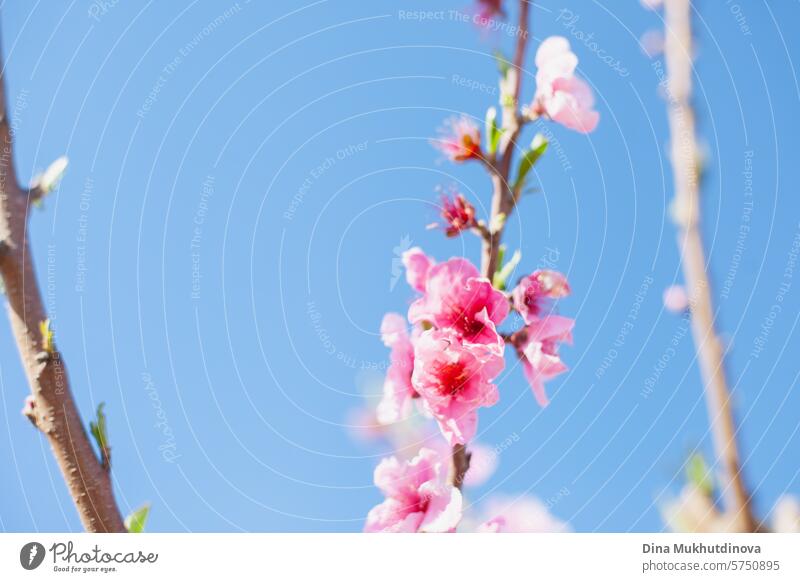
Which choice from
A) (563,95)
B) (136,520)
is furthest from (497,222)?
(136,520)

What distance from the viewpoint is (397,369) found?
0.66m

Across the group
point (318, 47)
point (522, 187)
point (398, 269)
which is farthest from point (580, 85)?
point (318, 47)

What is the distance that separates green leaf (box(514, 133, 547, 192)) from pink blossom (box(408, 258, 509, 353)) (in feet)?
0.41

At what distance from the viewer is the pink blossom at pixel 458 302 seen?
0.62m

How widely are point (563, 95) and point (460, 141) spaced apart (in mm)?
109

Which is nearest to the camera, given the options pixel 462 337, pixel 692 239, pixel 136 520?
pixel 462 337

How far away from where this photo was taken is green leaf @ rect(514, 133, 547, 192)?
689 millimetres

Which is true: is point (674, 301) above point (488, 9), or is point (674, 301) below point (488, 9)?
below

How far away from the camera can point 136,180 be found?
92cm

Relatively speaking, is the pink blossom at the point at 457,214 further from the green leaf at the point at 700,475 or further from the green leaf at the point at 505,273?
the green leaf at the point at 700,475

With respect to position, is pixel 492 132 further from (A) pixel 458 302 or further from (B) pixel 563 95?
(A) pixel 458 302

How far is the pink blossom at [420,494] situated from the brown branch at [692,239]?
393 mm

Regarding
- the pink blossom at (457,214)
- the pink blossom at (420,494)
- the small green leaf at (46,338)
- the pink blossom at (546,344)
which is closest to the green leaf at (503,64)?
the pink blossom at (457,214)
